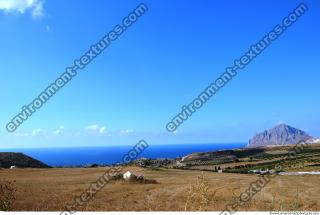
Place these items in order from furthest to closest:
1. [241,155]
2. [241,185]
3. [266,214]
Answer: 1. [241,155]
2. [241,185]
3. [266,214]

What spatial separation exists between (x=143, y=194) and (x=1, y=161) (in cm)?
3773

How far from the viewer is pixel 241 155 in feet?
391

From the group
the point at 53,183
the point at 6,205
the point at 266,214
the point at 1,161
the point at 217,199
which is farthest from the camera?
the point at 1,161

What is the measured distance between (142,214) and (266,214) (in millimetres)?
1975

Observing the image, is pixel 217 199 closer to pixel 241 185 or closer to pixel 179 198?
pixel 179 198

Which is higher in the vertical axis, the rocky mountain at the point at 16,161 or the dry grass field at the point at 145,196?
the rocky mountain at the point at 16,161

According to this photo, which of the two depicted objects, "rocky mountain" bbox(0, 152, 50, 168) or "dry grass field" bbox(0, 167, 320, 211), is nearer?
"dry grass field" bbox(0, 167, 320, 211)

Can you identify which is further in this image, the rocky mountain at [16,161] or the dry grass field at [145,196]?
the rocky mountain at [16,161]

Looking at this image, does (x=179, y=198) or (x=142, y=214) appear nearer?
(x=142, y=214)

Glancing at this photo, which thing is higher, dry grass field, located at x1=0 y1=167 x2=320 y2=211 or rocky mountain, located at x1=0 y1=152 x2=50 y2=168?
rocky mountain, located at x1=0 y1=152 x2=50 y2=168

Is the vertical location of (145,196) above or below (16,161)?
below

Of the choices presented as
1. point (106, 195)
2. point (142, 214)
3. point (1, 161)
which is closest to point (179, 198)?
point (106, 195)

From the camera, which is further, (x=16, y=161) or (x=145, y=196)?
(x=16, y=161)

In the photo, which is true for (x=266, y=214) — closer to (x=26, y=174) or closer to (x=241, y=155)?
(x=26, y=174)
